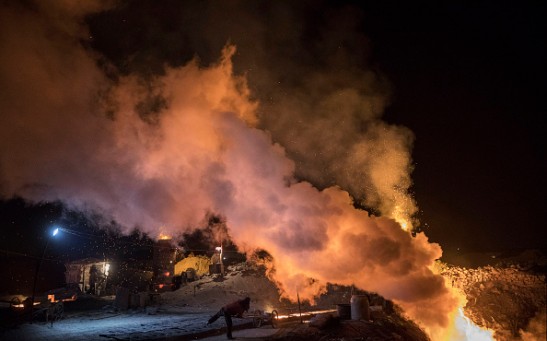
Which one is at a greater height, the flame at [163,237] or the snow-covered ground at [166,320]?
the flame at [163,237]

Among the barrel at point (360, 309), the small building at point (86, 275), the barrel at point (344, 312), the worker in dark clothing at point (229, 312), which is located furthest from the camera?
the small building at point (86, 275)

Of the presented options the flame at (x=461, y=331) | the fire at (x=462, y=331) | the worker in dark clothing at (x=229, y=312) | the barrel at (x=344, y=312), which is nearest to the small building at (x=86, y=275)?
the worker in dark clothing at (x=229, y=312)

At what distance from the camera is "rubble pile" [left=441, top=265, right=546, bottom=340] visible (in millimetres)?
20984

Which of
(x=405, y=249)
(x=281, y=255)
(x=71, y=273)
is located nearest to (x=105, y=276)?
(x=71, y=273)

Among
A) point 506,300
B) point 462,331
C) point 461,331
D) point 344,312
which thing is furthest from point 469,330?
point 344,312

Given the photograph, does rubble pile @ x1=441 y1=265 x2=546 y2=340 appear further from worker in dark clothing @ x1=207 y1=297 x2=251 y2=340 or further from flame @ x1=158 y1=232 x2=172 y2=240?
flame @ x1=158 y1=232 x2=172 y2=240

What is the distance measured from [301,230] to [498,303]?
1476 centimetres

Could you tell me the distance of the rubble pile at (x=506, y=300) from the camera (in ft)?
68.8

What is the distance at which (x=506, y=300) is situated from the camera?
22328mm

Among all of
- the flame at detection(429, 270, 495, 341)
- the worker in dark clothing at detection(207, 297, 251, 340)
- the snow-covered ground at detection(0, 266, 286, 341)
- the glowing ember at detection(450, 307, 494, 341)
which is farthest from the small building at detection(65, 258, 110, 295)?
the glowing ember at detection(450, 307, 494, 341)

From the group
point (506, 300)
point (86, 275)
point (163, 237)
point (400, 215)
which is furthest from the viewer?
point (163, 237)

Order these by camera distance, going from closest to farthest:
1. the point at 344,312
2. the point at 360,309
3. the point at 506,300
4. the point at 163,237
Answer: the point at 360,309 < the point at 344,312 < the point at 506,300 < the point at 163,237

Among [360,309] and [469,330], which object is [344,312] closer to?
[360,309]

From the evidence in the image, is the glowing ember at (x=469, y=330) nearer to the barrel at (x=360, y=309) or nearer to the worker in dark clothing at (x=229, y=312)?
the barrel at (x=360, y=309)
